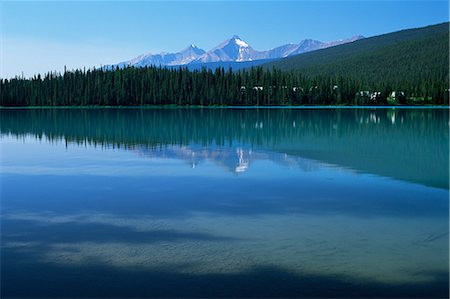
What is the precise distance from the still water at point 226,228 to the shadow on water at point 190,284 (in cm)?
4

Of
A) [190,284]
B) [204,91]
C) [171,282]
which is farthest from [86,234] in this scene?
[204,91]

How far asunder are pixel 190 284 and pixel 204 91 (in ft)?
542

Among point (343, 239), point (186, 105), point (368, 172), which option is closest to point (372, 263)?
point (343, 239)

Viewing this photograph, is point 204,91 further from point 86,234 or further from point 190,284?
point 190,284

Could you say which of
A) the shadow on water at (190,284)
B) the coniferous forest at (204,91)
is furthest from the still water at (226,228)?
the coniferous forest at (204,91)

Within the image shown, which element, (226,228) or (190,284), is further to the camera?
(226,228)

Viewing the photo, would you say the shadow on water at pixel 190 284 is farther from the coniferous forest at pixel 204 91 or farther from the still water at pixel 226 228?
the coniferous forest at pixel 204 91

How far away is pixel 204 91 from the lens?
173000 millimetres

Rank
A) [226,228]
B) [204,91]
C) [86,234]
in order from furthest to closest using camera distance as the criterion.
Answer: [204,91]
[226,228]
[86,234]

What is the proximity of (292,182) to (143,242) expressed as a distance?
31.4 ft

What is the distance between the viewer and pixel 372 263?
10367 mm

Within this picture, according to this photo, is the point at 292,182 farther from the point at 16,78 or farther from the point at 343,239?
the point at 16,78

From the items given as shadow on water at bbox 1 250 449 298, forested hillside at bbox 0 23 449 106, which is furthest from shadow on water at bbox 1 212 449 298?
forested hillside at bbox 0 23 449 106

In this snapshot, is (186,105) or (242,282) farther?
(186,105)
